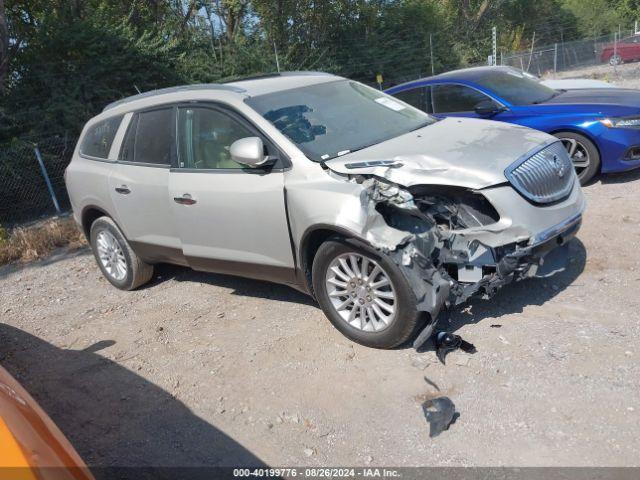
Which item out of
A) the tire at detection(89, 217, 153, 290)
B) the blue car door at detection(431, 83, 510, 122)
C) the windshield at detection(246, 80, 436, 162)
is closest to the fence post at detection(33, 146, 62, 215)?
the tire at detection(89, 217, 153, 290)

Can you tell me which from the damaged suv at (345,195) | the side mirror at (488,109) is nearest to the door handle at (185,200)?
the damaged suv at (345,195)

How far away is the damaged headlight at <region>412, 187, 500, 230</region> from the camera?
380 cm

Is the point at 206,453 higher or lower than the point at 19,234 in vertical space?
lower

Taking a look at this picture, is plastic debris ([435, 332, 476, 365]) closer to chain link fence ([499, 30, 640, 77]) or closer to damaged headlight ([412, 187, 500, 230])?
damaged headlight ([412, 187, 500, 230])

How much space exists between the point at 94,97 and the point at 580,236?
10055 millimetres

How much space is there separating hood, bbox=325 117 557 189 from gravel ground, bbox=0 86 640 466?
1119 mm

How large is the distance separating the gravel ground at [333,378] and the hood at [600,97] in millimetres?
1907

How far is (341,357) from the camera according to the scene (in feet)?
13.1

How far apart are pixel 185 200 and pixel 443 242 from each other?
7.02ft

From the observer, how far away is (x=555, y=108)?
6832 millimetres

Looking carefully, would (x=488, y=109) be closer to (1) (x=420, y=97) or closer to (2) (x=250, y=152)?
(1) (x=420, y=97)

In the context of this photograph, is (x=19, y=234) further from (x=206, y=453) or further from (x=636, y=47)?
(x=636, y=47)

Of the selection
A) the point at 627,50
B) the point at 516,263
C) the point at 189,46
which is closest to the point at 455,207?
the point at 516,263

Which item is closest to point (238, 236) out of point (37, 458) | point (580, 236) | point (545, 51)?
point (37, 458)
